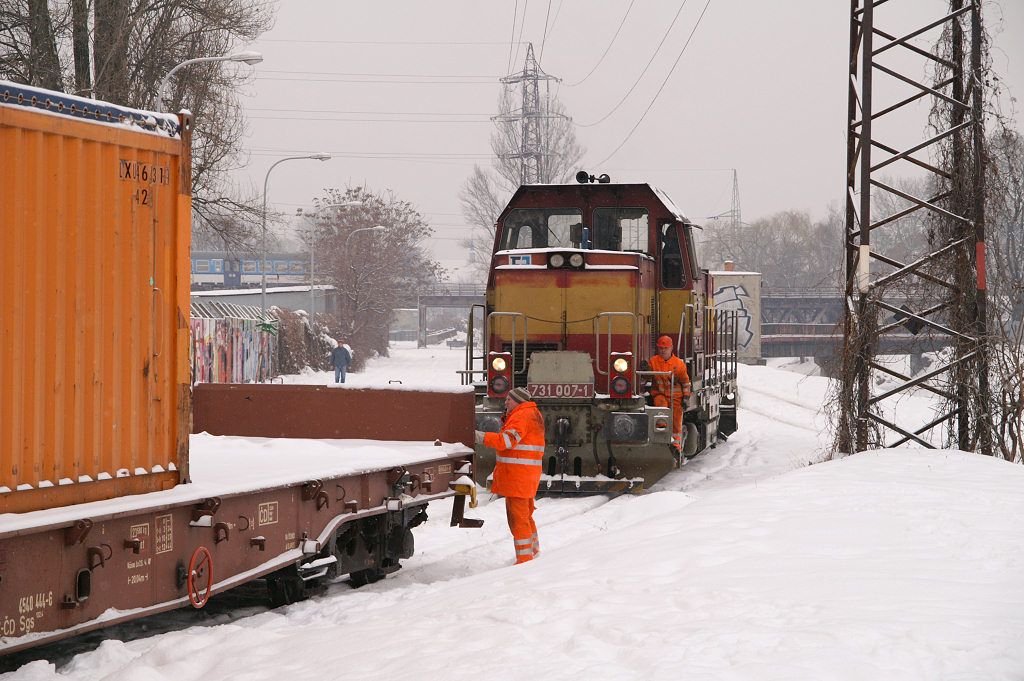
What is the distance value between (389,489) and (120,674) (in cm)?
303

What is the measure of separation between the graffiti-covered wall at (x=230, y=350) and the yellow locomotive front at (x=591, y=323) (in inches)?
631

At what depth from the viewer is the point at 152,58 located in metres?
23.0

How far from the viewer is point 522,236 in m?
12.9

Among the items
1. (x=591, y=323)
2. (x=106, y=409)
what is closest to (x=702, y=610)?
(x=106, y=409)

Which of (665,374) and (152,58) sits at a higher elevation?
(152,58)

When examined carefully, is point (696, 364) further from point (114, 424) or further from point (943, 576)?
point (114, 424)

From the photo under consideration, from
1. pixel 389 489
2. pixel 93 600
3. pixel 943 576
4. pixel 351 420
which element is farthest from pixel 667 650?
pixel 351 420

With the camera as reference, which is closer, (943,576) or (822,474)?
(943,576)

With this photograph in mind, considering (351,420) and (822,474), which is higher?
(351,420)

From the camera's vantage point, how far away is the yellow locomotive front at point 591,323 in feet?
38.1

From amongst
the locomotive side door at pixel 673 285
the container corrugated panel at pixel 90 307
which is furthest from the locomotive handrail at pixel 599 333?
the container corrugated panel at pixel 90 307

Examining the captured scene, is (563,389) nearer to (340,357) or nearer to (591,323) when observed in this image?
(591,323)

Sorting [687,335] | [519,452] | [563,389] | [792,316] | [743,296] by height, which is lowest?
[519,452]

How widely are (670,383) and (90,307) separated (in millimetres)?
7803
